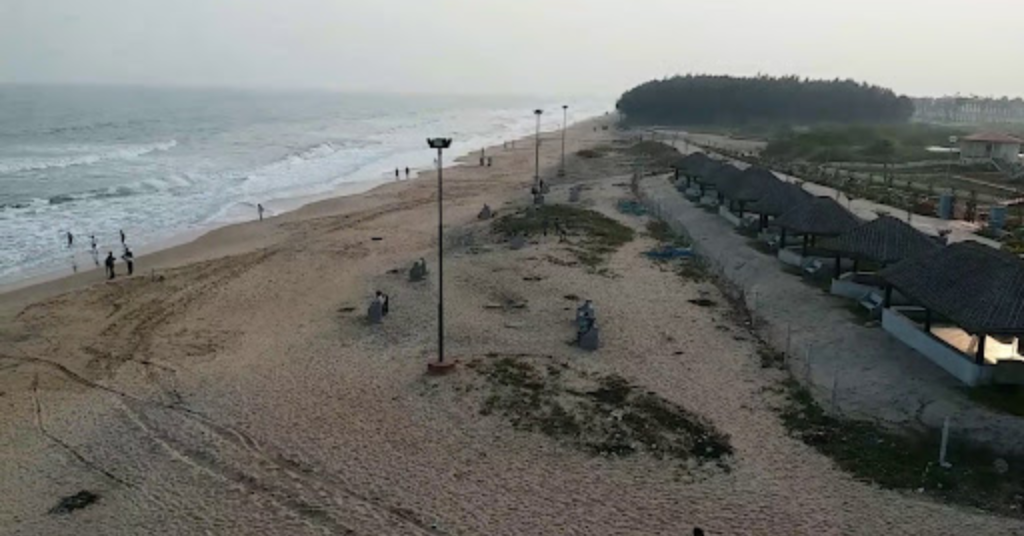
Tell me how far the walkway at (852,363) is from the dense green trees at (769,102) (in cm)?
8832

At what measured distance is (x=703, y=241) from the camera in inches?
1272

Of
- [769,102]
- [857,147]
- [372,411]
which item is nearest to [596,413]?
[372,411]

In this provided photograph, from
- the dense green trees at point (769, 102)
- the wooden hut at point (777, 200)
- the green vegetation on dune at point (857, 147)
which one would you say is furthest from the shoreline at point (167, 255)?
the dense green trees at point (769, 102)

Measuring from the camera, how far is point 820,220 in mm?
26094

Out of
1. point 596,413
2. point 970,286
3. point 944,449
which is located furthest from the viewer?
point 970,286

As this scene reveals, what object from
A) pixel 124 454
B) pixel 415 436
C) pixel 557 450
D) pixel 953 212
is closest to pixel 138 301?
pixel 124 454

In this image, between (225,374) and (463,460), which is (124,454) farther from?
(463,460)

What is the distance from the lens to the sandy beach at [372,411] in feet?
43.7

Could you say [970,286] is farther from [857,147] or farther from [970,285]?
[857,147]

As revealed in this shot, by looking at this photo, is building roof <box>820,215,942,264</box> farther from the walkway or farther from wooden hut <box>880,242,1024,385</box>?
wooden hut <box>880,242,1024,385</box>

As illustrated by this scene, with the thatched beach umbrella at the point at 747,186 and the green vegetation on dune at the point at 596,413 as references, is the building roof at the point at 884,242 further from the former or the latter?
the thatched beach umbrella at the point at 747,186

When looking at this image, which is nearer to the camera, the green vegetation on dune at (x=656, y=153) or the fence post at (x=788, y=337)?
the fence post at (x=788, y=337)

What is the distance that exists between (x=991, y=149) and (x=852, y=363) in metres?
42.2

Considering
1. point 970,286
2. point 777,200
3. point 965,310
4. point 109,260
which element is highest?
point 777,200
